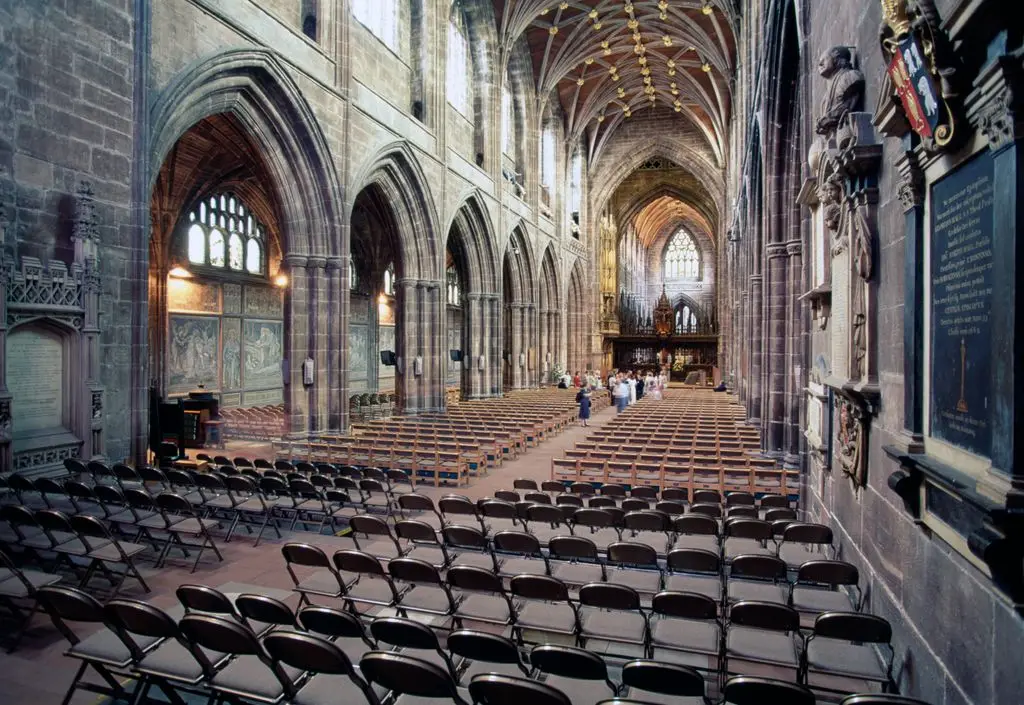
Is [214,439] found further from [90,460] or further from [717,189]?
[717,189]

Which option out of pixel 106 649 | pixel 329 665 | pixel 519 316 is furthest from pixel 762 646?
pixel 519 316

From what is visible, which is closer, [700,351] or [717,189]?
[717,189]

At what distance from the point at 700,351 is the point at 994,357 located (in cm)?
4733

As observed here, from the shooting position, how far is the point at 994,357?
302 cm

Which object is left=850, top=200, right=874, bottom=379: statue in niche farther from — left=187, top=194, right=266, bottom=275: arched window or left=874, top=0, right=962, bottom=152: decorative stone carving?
left=187, top=194, right=266, bottom=275: arched window

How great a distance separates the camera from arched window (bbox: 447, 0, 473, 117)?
25.4 meters

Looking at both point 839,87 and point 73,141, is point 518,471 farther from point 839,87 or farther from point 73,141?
point 839,87

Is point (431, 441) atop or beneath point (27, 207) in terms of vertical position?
beneath

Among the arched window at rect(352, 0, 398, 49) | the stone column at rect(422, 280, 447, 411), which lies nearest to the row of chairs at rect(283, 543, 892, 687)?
the stone column at rect(422, 280, 447, 411)

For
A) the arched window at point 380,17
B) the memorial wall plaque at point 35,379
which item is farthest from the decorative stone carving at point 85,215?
the arched window at point 380,17

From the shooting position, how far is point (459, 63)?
26.2 metres

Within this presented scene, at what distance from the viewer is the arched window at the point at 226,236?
913 inches

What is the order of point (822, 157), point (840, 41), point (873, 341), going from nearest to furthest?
point (873, 341)
point (822, 157)
point (840, 41)

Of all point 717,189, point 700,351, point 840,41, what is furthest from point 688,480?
point 700,351
